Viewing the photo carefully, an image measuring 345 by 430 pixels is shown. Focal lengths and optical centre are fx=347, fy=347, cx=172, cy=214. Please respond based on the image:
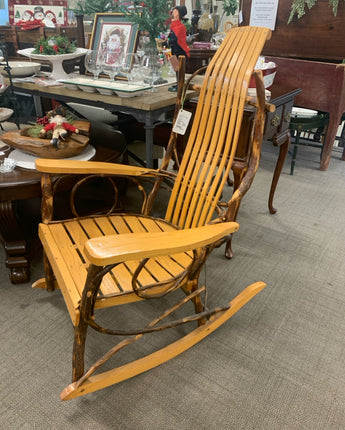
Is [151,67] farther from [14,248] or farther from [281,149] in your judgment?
[14,248]

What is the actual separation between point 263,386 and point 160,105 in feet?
4.10

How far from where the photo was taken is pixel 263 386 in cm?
122

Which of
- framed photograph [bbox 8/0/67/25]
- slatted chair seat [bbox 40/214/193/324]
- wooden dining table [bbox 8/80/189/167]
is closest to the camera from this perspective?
slatted chair seat [bbox 40/214/193/324]

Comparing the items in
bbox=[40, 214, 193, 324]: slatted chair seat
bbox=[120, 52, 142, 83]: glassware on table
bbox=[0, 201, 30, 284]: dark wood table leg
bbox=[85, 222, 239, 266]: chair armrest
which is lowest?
bbox=[0, 201, 30, 284]: dark wood table leg

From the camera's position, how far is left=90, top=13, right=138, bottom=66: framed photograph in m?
1.85

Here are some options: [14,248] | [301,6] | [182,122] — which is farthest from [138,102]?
[301,6]

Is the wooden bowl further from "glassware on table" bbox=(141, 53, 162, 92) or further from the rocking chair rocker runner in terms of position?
"glassware on table" bbox=(141, 53, 162, 92)

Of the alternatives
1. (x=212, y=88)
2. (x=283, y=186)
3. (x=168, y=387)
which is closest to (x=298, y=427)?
(x=168, y=387)

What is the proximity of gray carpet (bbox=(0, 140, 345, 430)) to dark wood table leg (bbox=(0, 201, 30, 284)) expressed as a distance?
0.19ft

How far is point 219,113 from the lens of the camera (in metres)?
1.36

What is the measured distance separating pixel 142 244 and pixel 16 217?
910mm

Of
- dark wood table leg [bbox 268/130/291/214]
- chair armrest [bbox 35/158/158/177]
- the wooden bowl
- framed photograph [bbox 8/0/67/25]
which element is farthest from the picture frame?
framed photograph [bbox 8/0/67/25]

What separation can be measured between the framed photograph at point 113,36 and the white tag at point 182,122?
636 mm

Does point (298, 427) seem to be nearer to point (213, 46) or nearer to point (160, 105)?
point (160, 105)
